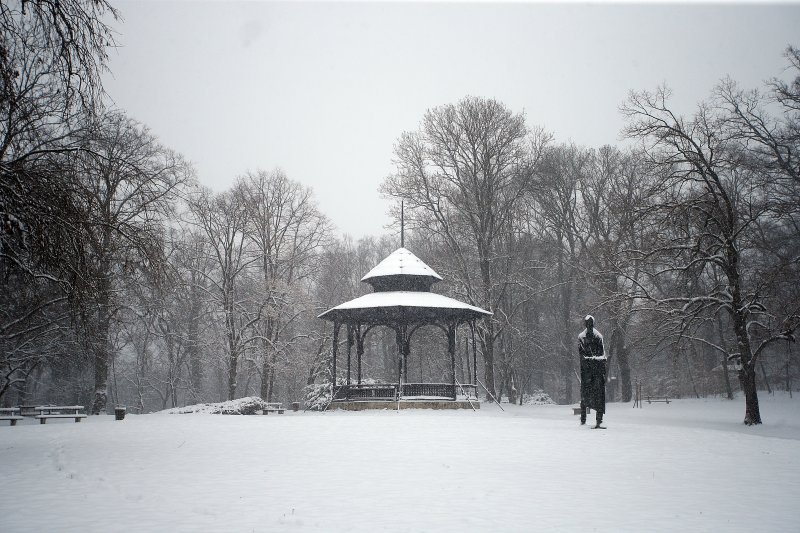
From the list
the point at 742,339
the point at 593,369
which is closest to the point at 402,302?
the point at 593,369

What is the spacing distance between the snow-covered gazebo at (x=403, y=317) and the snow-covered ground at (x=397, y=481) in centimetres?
892

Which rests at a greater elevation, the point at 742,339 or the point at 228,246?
the point at 228,246

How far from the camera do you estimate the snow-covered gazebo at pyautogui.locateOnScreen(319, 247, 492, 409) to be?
22328 mm

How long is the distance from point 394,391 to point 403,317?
2.94m

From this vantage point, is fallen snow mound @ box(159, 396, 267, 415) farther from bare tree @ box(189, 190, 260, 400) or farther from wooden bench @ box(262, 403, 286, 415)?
bare tree @ box(189, 190, 260, 400)

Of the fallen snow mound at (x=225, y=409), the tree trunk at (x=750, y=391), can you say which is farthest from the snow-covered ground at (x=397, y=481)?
the fallen snow mound at (x=225, y=409)

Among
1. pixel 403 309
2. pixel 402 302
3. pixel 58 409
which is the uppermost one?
pixel 402 302

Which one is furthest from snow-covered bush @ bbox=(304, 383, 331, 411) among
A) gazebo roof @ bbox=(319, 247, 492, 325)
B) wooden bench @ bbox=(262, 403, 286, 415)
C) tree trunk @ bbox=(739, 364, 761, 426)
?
tree trunk @ bbox=(739, 364, 761, 426)

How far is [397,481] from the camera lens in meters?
7.73

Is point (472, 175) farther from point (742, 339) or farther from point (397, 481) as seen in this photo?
point (397, 481)

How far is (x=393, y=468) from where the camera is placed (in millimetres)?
8719

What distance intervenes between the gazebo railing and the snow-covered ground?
Answer: 9.47m

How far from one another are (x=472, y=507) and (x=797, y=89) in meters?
20.6

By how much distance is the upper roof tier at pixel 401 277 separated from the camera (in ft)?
81.8
